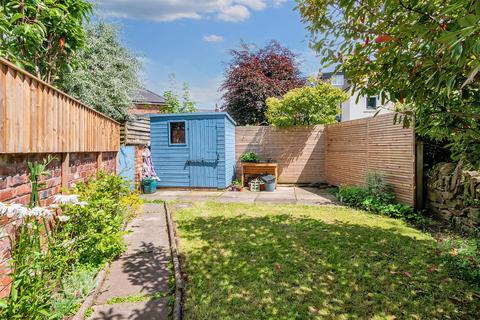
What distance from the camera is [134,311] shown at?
2.46 meters

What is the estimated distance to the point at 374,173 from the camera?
22.2ft

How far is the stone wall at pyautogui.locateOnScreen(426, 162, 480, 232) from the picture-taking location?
440cm

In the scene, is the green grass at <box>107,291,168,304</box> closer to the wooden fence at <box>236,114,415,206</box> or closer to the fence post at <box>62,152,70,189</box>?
the fence post at <box>62,152,70,189</box>

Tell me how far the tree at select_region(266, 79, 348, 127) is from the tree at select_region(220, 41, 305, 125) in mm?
3785

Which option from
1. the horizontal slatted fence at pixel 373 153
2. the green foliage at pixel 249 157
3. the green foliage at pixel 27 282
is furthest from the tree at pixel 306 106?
the green foliage at pixel 27 282

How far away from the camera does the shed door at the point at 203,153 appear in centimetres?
908

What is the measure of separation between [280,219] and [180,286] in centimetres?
308

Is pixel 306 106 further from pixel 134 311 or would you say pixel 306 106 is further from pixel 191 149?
pixel 134 311

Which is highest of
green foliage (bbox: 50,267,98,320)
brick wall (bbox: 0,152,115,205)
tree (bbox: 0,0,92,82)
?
tree (bbox: 0,0,92,82)

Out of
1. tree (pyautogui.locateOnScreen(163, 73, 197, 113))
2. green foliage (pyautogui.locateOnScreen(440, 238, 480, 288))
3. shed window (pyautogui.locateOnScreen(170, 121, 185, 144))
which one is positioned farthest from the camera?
tree (pyautogui.locateOnScreen(163, 73, 197, 113))

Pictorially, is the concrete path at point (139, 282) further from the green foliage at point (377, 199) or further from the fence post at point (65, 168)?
the green foliage at point (377, 199)

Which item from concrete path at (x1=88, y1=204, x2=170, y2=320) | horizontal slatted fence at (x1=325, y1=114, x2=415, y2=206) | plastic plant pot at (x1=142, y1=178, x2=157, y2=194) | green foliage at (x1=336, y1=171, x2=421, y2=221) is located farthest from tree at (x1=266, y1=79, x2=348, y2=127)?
concrete path at (x1=88, y1=204, x2=170, y2=320)

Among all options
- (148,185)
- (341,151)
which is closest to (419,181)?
(341,151)

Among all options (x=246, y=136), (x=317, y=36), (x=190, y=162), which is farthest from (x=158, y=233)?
(x=246, y=136)
